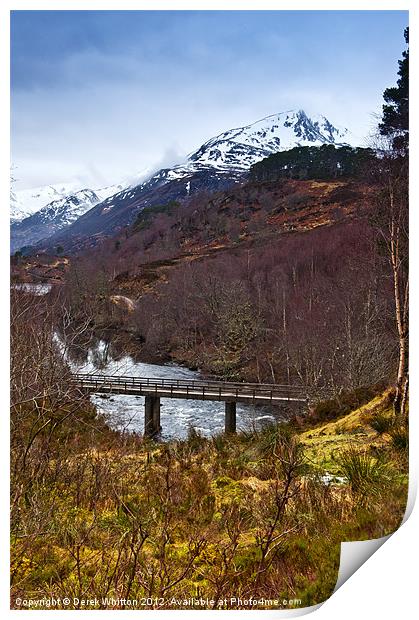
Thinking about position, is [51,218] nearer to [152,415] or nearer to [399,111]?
[399,111]

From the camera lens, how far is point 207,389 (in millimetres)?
7547

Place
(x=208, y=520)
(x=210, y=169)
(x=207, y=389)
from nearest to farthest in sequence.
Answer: (x=208, y=520)
(x=210, y=169)
(x=207, y=389)

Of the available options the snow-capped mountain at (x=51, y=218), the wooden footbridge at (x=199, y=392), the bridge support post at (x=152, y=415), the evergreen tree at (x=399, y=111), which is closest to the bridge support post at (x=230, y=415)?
the wooden footbridge at (x=199, y=392)

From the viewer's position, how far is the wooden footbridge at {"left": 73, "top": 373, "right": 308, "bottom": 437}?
702cm

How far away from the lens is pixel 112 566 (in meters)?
2.97

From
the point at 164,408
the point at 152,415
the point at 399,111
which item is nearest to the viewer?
the point at 399,111

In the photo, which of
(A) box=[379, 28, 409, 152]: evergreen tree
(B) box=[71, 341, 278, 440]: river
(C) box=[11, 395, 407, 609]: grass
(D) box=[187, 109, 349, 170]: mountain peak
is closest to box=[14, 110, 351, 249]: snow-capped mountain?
(D) box=[187, 109, 349, 170]: mountain peak

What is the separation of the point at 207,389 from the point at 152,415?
5.01 feet

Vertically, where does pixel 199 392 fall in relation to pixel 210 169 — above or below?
below

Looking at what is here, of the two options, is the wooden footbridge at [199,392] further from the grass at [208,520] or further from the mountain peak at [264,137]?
the mountain peak at [264,137]

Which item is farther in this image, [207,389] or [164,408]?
[164,408]

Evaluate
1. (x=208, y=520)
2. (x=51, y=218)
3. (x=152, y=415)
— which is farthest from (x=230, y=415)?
(x=51, y=218)

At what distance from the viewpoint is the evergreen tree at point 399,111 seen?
3.60 metres
